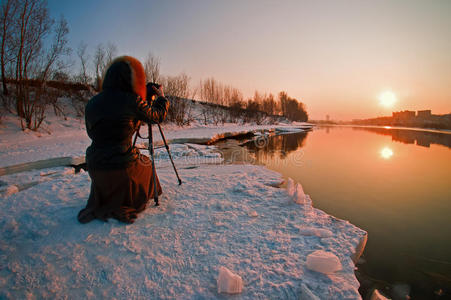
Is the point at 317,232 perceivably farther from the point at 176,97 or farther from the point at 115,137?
the point at 176,97

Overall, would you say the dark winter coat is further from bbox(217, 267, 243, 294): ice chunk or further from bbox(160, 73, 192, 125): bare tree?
bbox(160, 73, 192, 125): bare tree

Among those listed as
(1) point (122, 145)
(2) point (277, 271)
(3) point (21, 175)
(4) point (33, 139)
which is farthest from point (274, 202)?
(4) point (33, 139)

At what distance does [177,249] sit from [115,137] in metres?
1.31

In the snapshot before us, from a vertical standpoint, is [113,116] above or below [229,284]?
above

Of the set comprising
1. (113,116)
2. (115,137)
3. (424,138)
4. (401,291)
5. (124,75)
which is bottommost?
(401,291)

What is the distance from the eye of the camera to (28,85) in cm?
990

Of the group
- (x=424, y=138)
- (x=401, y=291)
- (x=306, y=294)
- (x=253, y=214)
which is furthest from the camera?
(x=424, y=138)

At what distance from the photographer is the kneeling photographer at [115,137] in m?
1.97

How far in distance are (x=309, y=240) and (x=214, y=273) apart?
3.23 ft

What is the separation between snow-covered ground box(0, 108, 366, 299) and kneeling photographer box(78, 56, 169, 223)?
20cm

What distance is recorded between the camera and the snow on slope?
4.39 ft

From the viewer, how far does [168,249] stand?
5.71 feet

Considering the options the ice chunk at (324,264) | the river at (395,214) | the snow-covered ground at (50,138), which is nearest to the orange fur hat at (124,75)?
the ice chunk at (324,264)

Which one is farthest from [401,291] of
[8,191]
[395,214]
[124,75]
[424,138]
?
[424,138]
